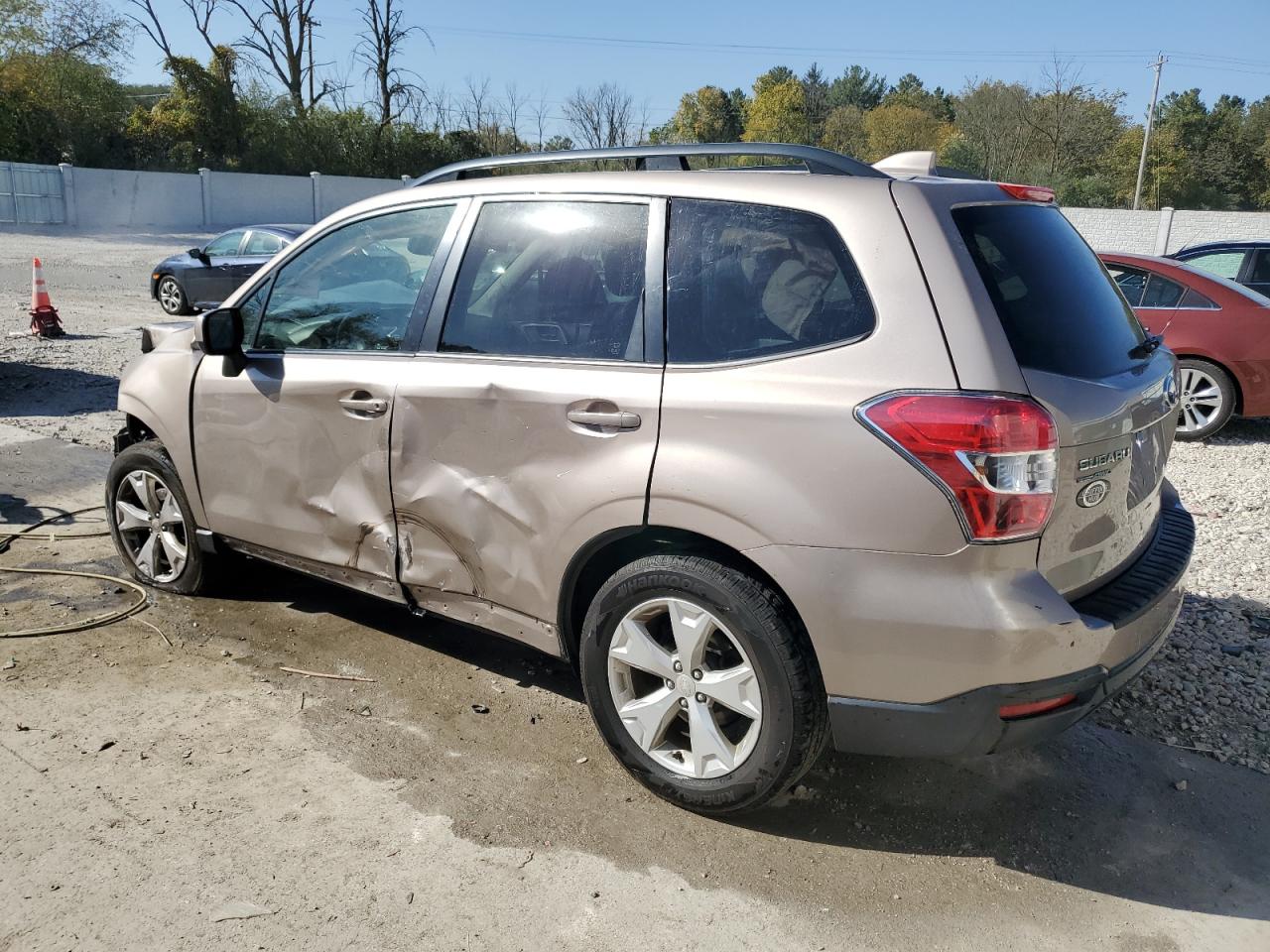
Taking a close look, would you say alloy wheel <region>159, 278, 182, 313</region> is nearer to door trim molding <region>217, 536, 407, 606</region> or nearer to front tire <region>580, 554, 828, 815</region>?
door trim molding <region>217, 536, 407, 606</region>

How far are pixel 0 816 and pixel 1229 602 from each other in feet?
16.7

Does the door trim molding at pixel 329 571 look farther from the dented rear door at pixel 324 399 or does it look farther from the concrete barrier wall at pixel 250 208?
the concrete barrier wall at pixel 250 208

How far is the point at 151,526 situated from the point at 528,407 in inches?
99.2

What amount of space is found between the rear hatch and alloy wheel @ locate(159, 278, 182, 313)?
54.1ft

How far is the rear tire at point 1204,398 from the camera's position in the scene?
8.34 meters

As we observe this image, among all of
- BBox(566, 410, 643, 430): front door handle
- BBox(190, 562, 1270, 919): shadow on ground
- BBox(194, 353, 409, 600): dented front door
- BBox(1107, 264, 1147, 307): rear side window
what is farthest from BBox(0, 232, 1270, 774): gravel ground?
BBox(194, 353, 409, 600): dented front door

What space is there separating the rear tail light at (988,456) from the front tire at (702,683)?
58 cm

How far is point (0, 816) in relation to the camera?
3016 millimetres

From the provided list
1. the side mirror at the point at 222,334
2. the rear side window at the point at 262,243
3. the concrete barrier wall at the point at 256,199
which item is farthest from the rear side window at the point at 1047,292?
the concrete barrier wall at the point at 256,199

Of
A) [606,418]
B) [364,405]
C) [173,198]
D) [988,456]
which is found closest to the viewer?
[988,456]

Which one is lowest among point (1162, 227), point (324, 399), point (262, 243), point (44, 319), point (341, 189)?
point (44, 319)

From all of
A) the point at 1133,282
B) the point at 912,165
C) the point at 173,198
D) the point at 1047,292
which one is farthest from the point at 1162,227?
the point at 173,198

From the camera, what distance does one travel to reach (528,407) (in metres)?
3.20

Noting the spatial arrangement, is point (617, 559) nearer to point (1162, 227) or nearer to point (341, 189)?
point (1162, 227)
